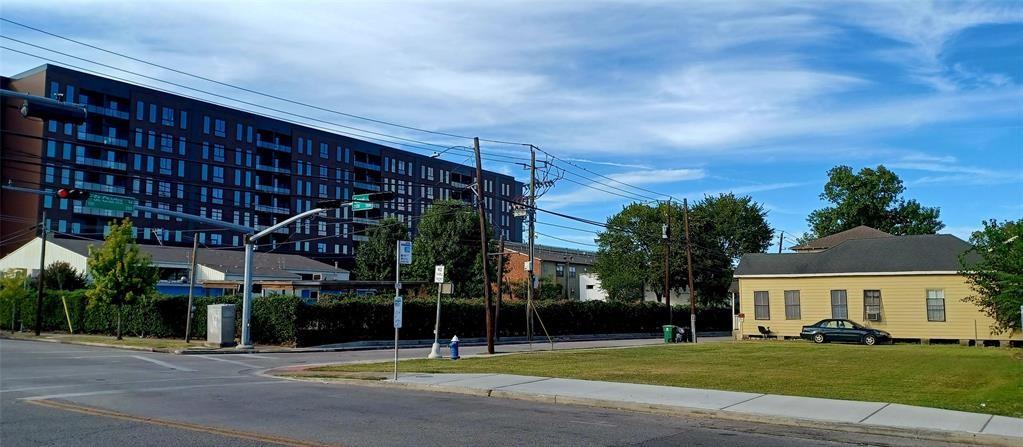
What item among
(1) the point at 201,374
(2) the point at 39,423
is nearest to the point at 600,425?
(2) the point at 39,423

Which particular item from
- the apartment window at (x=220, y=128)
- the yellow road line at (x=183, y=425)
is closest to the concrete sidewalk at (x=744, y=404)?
the yellow road line at (x=183, y=425)

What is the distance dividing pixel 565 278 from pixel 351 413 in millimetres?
78797

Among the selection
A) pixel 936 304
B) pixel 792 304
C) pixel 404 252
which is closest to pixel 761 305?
pixel 792 304

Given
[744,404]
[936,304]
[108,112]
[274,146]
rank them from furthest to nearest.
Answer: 1. [274,146]
2. [108,112]
3. [936,304]
4. [744,404]

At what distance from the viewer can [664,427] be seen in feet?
36.9

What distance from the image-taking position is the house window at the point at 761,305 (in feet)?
150

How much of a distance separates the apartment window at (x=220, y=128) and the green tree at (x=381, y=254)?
110 ft

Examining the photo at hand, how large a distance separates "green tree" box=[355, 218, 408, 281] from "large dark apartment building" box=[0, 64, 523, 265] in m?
2.28

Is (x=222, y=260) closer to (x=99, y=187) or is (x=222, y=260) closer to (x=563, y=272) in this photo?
(x=99, y=187)

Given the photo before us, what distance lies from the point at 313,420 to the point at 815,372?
1392cm

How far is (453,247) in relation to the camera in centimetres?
6675

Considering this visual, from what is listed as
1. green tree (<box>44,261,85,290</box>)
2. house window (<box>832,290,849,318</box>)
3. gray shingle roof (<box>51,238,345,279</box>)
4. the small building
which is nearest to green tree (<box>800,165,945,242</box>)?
the small building

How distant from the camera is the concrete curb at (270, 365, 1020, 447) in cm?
1052

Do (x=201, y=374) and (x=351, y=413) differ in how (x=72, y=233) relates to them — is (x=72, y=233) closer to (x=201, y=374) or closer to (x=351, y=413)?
(x=201, y=374)
